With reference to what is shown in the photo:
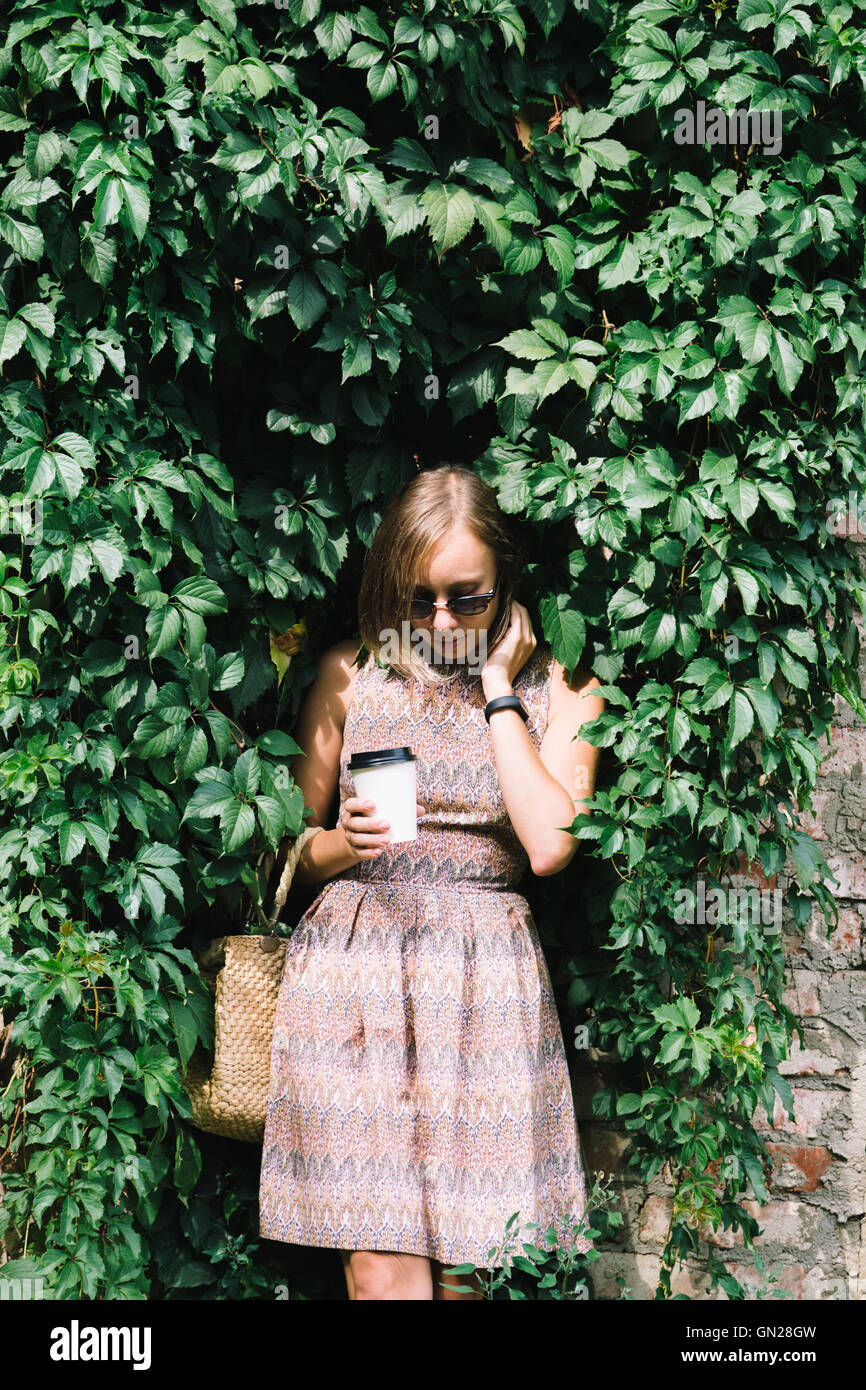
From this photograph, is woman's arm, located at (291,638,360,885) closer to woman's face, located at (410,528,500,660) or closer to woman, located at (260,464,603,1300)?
woman, located at (260,464,603,1300)

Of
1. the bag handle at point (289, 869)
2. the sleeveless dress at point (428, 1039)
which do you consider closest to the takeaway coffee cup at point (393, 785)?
the sleeveless dress at point (428, 1039)

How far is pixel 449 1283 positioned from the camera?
2066 millimetres

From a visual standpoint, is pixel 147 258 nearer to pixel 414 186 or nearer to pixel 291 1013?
pixel 414 186

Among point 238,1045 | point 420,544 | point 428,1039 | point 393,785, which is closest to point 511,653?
point 420,544

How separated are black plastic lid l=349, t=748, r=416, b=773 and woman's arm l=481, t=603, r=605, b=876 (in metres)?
0.18

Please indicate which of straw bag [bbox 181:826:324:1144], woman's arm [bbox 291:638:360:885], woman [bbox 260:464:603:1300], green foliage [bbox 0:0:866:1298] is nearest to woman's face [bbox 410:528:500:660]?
woman [bbox 260:464:603:1300]

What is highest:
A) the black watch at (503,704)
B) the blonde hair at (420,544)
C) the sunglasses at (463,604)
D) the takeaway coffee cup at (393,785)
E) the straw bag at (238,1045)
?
the blonde hair at (420,544)

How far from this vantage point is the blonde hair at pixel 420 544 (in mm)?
2137

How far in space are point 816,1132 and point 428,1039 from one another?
35.7 inches

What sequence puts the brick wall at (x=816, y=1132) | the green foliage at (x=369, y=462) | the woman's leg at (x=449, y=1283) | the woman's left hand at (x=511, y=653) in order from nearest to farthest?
the green foliage at (x=369, y=462)
the woman's leg at (x=449, y=1283)
the woman's left hand at (x=511, y=653)
the brick wall at (x=816, y=1132)

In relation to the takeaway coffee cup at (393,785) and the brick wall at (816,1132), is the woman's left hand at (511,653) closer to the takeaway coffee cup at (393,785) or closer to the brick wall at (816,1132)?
the takeaway coffee cup at (393,785)

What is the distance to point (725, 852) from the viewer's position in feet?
7.06

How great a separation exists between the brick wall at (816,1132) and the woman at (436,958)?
13.4 inches

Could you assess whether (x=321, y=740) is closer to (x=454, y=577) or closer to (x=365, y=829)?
(x=365, y=829)
